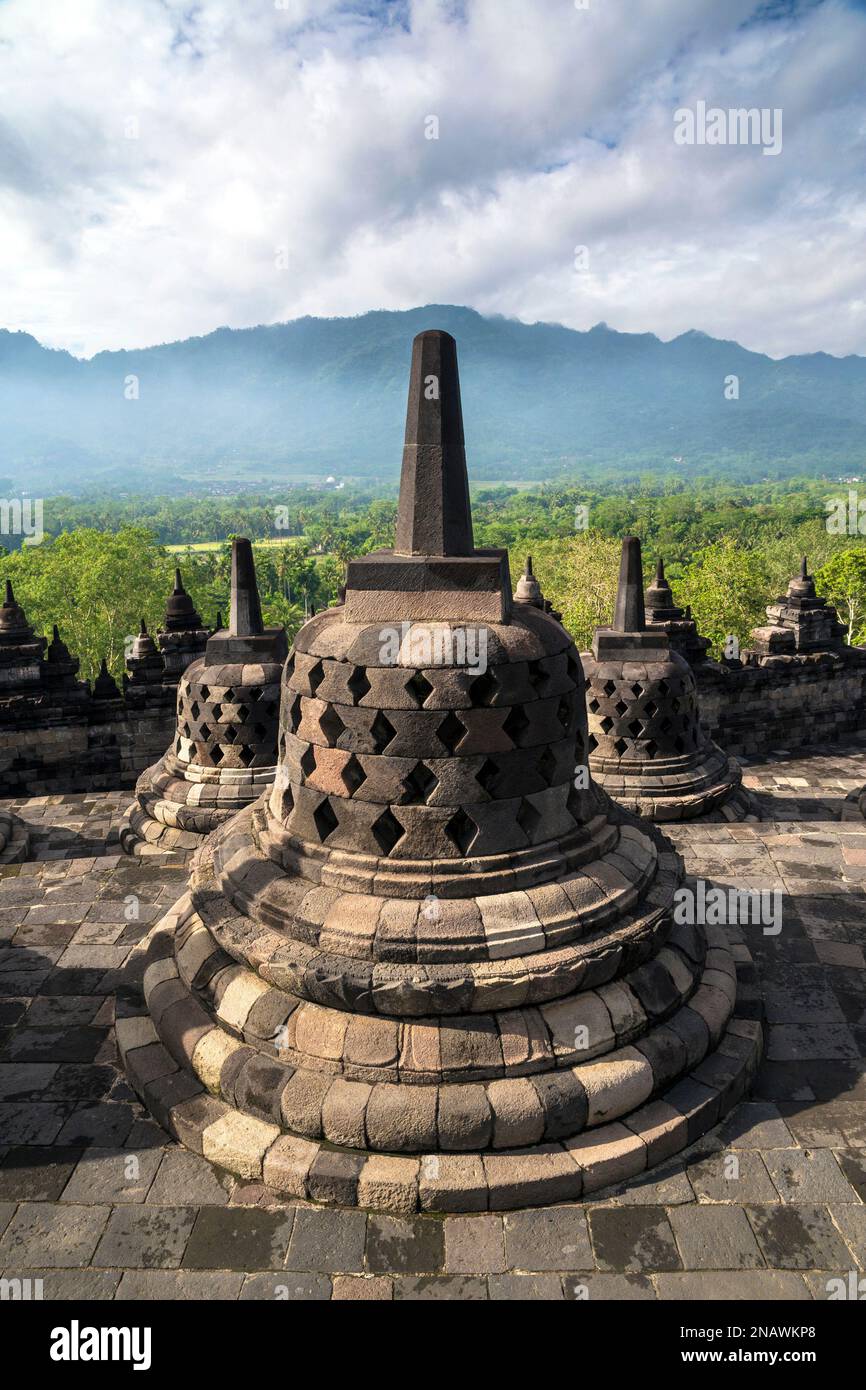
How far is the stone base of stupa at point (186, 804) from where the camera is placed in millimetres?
9547

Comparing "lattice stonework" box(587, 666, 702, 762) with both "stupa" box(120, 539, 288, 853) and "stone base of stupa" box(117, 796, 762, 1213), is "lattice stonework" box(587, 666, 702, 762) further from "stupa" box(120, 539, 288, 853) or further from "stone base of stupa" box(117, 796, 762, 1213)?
"stone base of stupa" box(117, 796, 762, 1213)

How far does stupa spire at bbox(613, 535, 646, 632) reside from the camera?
1027 cm

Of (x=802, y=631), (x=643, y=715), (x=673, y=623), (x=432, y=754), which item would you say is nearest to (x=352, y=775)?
(x=432, y=754)

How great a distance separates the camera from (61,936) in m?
7.07

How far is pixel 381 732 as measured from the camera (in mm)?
4797

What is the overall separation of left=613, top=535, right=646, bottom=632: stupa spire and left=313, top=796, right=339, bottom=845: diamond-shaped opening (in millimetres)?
6605

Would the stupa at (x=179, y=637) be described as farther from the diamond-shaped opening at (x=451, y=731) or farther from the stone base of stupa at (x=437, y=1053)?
the diamond-shaped opening at (x=451, y=731)

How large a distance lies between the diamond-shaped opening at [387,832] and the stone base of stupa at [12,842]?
6.27 m

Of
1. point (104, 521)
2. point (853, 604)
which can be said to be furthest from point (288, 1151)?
point (104, 521)

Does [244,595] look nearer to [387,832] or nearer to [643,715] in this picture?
[643,715]

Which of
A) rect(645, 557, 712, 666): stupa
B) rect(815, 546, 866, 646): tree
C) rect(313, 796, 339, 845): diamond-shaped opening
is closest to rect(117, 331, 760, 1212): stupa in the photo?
rect(313, 796, 339, 845): diamond-shaped opening

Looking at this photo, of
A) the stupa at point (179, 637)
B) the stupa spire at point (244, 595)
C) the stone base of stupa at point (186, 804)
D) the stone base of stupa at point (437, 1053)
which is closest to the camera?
the stone base of stupa at point (437, 1053)

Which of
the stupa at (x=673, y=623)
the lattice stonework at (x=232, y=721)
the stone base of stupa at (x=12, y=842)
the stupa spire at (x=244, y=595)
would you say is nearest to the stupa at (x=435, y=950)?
the lattice stonework at (x=232, y=721)
